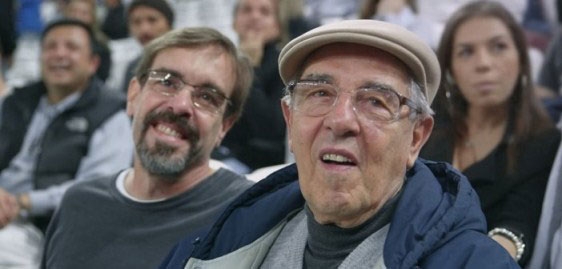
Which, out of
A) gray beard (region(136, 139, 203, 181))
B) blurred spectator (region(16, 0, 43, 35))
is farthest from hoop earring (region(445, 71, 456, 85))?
blurred spectator (region(16, 0, 43, 35))

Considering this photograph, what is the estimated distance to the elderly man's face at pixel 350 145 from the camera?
1.97 m

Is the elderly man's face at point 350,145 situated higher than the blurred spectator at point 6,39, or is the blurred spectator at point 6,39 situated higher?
the elderly man's face at point 350,145

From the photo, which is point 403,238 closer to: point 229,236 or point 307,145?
point 307,145

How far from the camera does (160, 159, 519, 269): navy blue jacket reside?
1854 mm

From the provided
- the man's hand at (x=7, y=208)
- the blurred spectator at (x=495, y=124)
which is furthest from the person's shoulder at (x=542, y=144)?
the man's hand at (x=7, y=208)

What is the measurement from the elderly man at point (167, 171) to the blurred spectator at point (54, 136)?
1.04m

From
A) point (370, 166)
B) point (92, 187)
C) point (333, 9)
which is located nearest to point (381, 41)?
point (370, 166)

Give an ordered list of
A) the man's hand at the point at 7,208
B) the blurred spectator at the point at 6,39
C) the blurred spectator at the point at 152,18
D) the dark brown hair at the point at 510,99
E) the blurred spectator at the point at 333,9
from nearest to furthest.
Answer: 1. the dark brown hair at the point at 510,99
2. the man's hand at the point at 7,208
3. the blurred spectator at the point at 152,18
4. the blurred spectator at the point at 6,39
5. the blurred spectator at the point at 333,9

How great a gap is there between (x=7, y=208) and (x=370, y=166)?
2.40 meters

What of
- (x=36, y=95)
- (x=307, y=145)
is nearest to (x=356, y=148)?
(x=307, y=145)

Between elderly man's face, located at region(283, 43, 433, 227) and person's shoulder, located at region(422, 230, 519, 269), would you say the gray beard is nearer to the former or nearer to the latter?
elderly man's face, located at region(283, 43, 433, 227)

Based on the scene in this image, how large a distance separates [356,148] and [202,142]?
3.24 ft

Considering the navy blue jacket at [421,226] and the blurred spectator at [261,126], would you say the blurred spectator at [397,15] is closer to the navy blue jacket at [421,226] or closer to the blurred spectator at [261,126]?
the blurred spectator at [261,126]

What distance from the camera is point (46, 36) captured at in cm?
492
